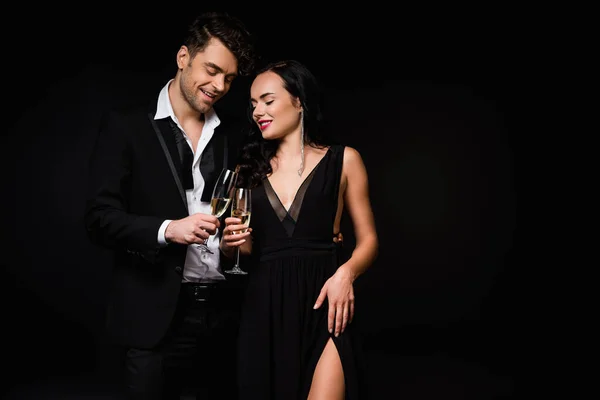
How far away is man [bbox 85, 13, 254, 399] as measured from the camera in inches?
124

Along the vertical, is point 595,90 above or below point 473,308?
above

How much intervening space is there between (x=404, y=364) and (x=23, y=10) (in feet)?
13.6

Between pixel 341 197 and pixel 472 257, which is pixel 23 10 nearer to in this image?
pixel 341 197

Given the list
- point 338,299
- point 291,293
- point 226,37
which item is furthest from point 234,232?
point 226,37

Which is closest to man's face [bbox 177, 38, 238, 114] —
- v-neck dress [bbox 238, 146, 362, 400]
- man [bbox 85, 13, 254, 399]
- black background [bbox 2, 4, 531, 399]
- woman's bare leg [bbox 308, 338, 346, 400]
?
man [bbox 85, 13, 254, 399]

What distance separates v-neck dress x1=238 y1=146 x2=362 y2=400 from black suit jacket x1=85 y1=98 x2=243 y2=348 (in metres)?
0.35

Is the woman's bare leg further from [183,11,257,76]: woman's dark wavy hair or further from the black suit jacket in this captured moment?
[183,11,257,76]: woman's dark wavy hair

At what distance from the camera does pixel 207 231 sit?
2838mm

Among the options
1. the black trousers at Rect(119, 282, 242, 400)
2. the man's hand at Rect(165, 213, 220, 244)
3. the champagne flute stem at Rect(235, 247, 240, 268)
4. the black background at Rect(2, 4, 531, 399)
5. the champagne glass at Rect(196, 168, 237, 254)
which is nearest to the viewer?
the man's hand at Rect(165, 213, 220, 244)

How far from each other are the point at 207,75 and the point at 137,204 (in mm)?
653

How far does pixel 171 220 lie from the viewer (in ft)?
9.85

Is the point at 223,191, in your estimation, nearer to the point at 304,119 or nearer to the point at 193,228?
the point at 193,228

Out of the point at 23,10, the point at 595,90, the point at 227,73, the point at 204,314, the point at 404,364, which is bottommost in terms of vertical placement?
the point at 404,364

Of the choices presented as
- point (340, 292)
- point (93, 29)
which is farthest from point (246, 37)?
point (93, 29)
